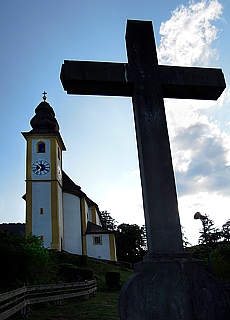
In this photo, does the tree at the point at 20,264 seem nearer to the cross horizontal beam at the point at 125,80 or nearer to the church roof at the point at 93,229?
the cross horizontal beam at the point at 125,80

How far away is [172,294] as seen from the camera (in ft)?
11.7

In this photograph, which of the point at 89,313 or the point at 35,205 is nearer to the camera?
the point at 89,313

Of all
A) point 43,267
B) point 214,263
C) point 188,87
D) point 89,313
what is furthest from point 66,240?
point 188,87

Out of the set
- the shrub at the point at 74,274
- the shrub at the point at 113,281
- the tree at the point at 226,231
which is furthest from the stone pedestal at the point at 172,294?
the tree at the point at 226,231

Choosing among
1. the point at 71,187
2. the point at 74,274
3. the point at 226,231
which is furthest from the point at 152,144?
the point at 226,231

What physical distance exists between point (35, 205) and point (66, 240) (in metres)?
5.51

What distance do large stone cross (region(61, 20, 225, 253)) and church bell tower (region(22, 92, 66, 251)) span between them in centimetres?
2836

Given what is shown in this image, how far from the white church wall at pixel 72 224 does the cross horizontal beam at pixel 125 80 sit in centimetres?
3205

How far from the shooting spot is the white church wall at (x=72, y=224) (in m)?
35.6

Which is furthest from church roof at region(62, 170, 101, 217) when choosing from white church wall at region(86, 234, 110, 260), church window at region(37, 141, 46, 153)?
church window at region(37, 141, 46, 153)

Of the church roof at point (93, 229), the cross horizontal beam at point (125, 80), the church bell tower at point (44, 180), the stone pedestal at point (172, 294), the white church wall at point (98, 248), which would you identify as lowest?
the stone pedestal at point (172, 294)

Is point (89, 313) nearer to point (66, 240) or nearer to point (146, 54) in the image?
point (146, 54)

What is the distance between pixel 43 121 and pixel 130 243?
30.3 m

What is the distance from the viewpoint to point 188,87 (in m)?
4.89
